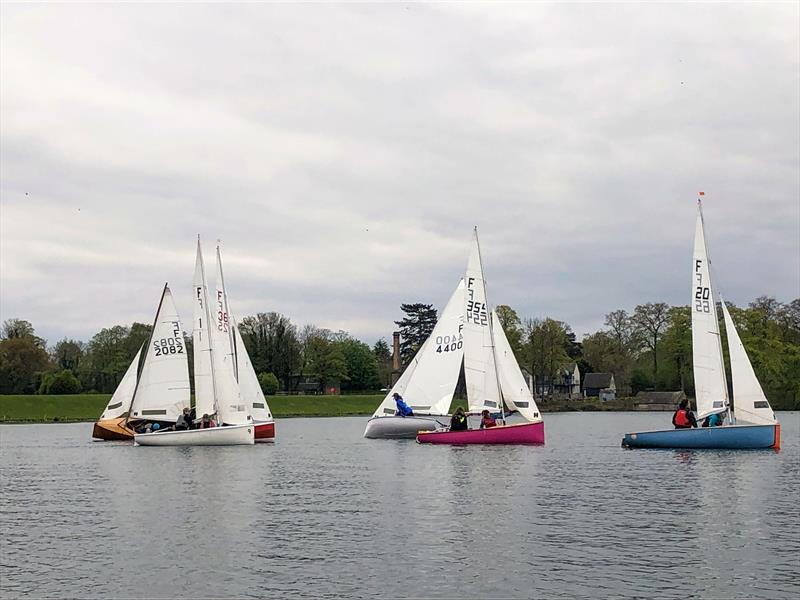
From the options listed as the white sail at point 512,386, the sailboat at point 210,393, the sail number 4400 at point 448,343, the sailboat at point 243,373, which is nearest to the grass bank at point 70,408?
the sailboat at point 243,373

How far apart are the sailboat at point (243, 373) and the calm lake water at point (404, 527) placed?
42.7 feet

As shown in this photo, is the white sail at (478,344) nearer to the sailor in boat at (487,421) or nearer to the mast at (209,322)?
the sailor in boat at (487,421)

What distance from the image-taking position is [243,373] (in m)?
58.2

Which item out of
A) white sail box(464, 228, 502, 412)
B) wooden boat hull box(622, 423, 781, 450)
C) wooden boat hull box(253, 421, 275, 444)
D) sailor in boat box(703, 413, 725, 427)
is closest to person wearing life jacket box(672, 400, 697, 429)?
sailor in boat box(703, 413, 725, 427)

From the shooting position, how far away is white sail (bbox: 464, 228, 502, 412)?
2035 inches

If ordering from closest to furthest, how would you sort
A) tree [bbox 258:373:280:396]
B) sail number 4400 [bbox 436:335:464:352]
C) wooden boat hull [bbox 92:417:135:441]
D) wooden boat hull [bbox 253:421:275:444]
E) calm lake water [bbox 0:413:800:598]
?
calm lake water [bbox 0:413:800:598] < sail number 4400 [bbox 436:335:464:352] < wooden boat hull [bbox 253:421:275:444] < wooden boat hull [bbox 92:417:135:441] < tree [bbox 258:373:280:396]

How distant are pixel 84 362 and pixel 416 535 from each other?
396 ft

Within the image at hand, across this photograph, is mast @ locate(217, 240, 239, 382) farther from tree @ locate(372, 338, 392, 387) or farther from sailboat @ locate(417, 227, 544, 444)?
tree @ locate(372, 338, 392, 387)

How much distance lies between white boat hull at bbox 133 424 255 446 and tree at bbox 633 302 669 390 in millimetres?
92932

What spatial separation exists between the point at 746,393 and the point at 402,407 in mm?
19660

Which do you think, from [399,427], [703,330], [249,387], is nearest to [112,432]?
[249,387]

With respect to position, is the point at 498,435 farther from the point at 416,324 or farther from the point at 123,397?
the point at 416,324

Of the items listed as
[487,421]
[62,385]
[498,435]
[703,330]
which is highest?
[703,330]

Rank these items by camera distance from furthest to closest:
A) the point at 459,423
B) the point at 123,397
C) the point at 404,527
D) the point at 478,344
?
the point at 123,397
the point at 478,344
the point at 459,423
the point at 404,527
